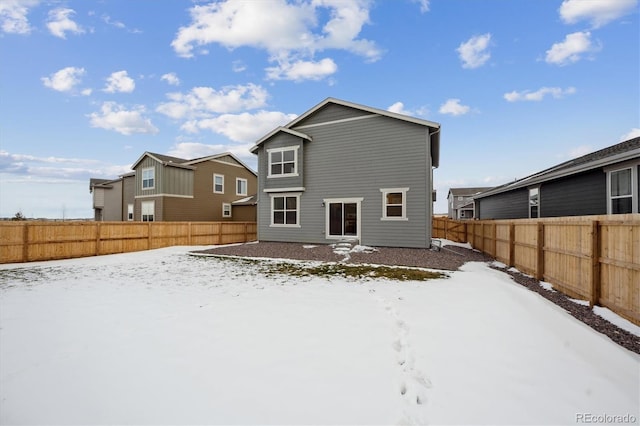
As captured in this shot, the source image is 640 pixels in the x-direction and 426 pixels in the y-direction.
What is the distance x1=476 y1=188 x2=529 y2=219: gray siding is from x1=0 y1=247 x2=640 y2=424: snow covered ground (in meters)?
12.5

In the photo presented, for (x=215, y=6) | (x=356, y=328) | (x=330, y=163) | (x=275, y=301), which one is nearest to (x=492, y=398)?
(x=356, y=328)

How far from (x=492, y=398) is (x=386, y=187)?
36.8 feet

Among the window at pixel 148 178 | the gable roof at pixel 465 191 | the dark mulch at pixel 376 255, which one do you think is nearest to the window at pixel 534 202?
the dark mulch at pixel 376 255

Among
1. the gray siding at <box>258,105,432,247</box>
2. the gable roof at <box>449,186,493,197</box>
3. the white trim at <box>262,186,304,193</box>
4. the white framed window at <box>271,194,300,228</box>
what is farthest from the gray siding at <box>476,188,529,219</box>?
the gable roof at <box>449,186,493,197</box>

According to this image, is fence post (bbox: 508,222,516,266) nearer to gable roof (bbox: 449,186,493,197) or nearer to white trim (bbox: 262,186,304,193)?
white trim (bbox: 262,186,304,193)

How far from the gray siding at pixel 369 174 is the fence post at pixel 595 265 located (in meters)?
7.03

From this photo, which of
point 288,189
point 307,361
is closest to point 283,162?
point 288,189

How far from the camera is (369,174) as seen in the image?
44.5 feet

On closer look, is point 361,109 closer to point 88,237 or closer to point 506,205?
point 506,205

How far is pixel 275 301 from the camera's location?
5383mm

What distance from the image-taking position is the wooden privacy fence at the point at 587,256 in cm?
450

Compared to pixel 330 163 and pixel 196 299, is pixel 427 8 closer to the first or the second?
pixel 330 163

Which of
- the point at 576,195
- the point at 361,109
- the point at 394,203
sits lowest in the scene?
the point at 394,203

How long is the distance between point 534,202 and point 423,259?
893cm
